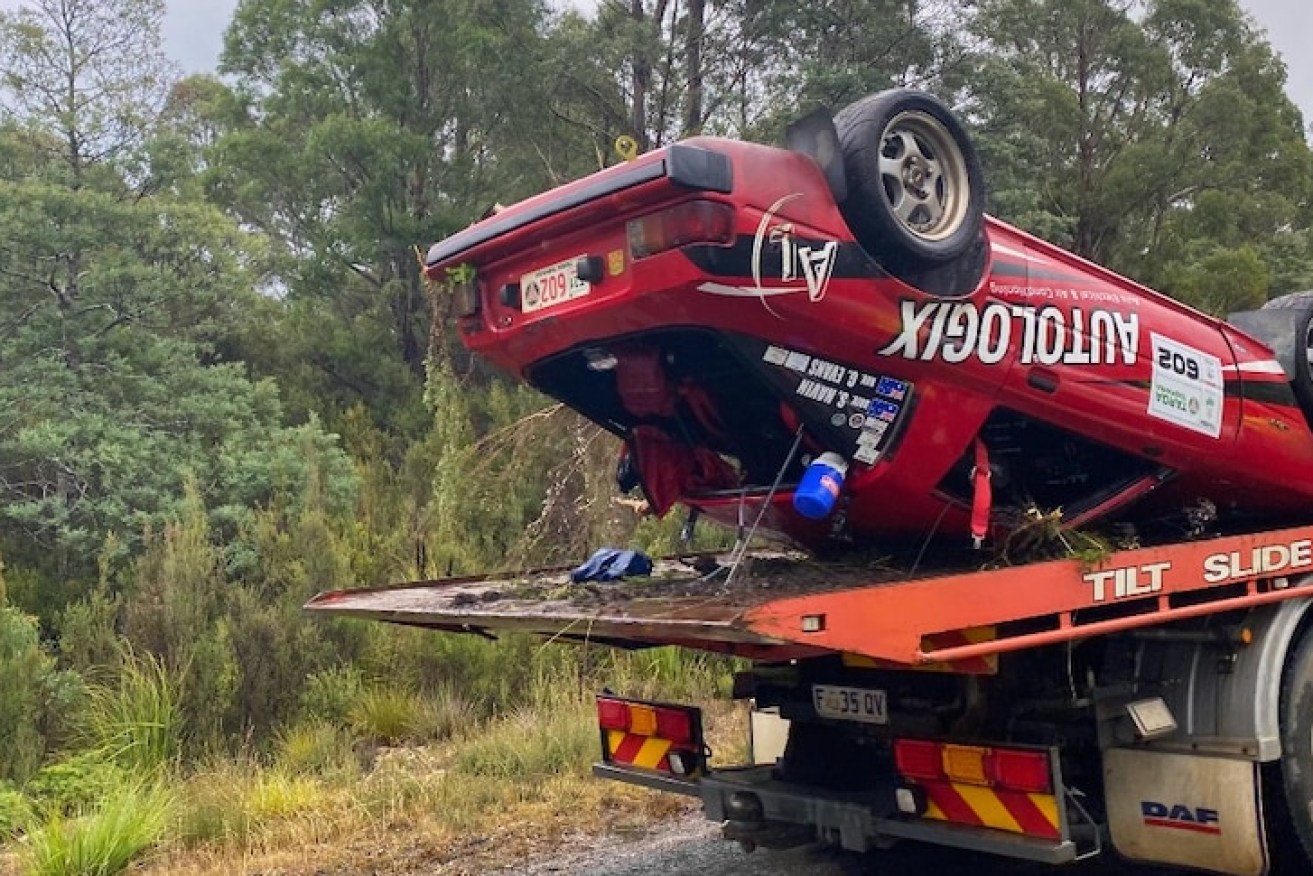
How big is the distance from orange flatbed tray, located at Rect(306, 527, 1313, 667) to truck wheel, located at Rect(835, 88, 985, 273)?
1068 mm

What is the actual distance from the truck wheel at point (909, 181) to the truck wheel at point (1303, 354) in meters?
2.16

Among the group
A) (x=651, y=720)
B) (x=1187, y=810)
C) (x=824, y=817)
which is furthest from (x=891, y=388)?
(x=651, y=720)

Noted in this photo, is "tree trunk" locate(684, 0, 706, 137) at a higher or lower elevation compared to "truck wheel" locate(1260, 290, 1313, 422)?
higher

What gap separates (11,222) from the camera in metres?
14.0

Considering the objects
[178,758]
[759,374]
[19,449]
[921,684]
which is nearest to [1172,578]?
[921,684]

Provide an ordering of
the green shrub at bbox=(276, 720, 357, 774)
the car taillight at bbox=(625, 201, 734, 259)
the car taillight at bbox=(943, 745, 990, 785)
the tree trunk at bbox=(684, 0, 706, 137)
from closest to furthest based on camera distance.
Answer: the car taillight at bbox=(625, 201, 734, 259), the car taillight at bbox=(943, 745, 990, 785), the green shrub at bbox=(276, 720, 357, 774), the tree trunk at bbox=(684, 0, 706, 137)

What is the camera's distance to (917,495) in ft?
14.7

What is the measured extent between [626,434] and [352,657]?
509 cm

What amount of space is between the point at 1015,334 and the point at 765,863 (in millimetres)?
2704

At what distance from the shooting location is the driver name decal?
4.22 meters

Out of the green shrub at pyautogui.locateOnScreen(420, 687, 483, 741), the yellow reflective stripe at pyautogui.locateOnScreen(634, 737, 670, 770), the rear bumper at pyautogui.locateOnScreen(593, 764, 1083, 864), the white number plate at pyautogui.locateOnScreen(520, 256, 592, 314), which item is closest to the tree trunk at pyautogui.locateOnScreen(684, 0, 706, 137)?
the green shrub at pyautogui.locateOnScreen(420, 687, 483, 741)

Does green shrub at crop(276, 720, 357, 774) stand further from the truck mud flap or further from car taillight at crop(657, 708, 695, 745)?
the truck mud flap

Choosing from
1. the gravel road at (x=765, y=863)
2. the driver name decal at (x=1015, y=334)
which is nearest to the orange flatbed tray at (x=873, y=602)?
the driver name decal at (x=1015, y=334)

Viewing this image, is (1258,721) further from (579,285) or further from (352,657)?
(352,657)
